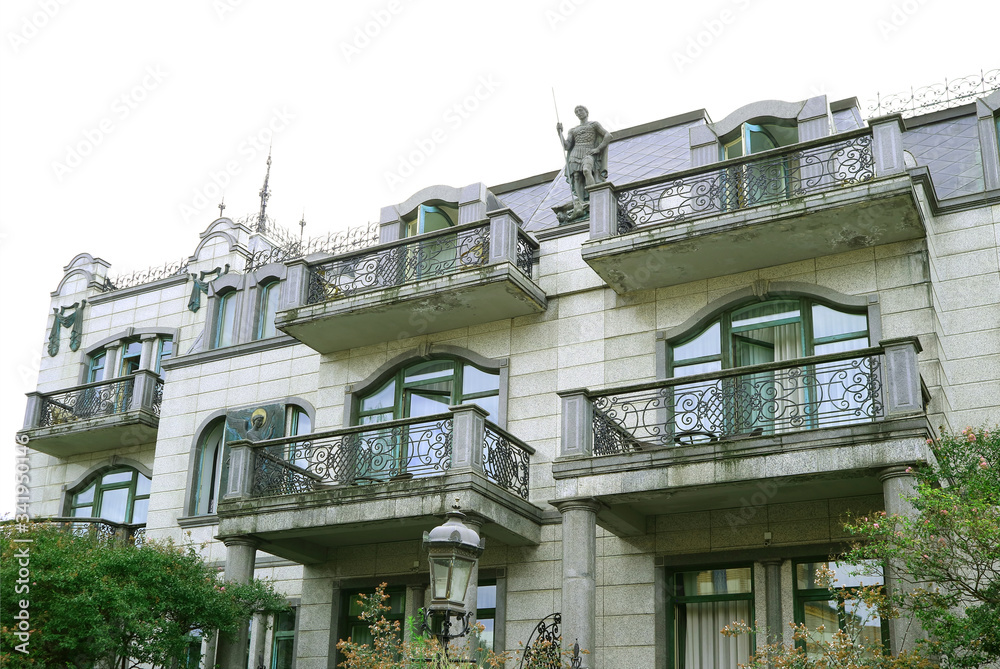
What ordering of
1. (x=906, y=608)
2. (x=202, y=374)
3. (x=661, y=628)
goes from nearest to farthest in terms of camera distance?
(x=906, y=608) → (x=661, y=628) → (x=202, y=374)

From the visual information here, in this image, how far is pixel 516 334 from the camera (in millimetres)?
18328

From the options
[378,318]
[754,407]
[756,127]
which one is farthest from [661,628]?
[756,127]

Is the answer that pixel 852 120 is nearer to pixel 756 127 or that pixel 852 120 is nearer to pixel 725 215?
pixel 756 127

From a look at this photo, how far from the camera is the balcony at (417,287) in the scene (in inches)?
697

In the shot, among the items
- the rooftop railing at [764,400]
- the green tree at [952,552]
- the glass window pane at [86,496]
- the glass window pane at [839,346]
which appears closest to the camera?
the green tree at [952,552]

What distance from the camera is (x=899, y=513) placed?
12.5 m

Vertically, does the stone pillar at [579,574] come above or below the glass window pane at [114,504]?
below

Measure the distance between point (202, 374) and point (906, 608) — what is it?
14526 mm

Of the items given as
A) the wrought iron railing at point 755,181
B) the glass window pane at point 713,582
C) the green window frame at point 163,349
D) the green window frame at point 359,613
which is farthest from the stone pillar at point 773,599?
the green window frame at point 163,349

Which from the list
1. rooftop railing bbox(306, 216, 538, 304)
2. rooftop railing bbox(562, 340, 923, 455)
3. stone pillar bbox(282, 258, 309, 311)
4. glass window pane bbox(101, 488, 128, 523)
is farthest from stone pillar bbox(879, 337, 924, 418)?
glass window pane bbox(101, 488, 128, 523)

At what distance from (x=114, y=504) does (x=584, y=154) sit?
1282cm

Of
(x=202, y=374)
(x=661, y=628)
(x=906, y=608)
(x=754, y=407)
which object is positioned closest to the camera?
(x=906, y=608)

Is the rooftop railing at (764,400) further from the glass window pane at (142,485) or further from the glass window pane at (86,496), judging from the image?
the glass window pane at (86,496)

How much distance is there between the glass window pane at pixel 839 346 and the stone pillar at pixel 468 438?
5.02 meters
